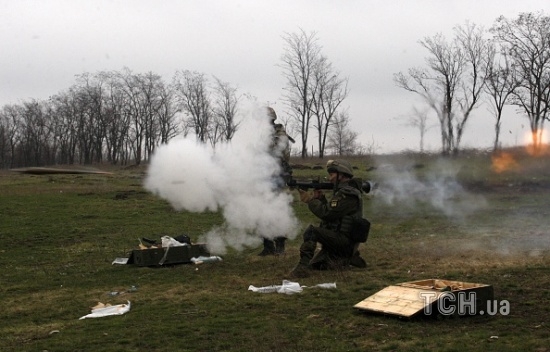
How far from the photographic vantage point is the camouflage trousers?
38.1 ft

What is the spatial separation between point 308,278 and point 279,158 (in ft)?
12.0

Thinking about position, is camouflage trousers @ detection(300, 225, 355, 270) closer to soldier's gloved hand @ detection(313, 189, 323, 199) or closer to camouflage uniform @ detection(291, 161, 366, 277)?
camouflage uniform @ detection(291, 161, 366, 277)

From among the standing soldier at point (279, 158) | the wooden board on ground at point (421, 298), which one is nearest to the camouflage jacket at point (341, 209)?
the standing soldier at point (279, 158)

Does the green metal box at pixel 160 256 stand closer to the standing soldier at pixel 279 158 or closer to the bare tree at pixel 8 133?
the standing soldier at pixel 279 158

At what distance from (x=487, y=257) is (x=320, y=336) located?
6.74m

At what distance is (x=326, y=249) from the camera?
11.9 m

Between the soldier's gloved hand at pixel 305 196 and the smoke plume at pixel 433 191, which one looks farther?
the smoke plume at pixel 433 191

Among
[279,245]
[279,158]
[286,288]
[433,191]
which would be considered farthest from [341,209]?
[433,191]

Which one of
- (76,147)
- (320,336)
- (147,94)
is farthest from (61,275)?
(76,147)

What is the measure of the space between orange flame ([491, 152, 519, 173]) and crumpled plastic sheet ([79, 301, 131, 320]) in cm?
1369

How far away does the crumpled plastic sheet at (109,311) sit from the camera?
9391 millimetres

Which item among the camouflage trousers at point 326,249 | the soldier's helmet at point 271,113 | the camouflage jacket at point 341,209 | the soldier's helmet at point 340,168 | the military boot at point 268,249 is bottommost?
the military boot at point 268,249

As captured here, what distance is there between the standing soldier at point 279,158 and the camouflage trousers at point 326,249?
2.12 meters

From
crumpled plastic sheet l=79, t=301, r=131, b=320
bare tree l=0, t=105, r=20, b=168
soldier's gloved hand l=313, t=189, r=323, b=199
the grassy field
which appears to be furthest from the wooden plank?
bare tree l=0, t=105, r=20, b=168
